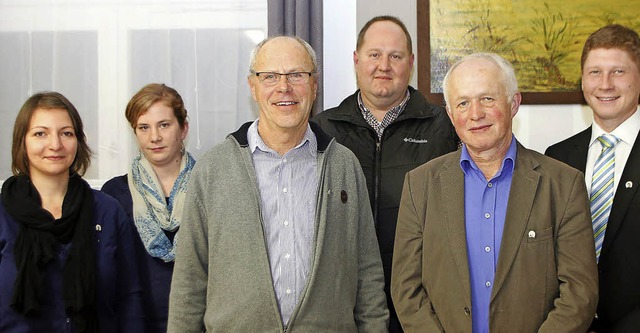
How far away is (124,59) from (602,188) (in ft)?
8.32

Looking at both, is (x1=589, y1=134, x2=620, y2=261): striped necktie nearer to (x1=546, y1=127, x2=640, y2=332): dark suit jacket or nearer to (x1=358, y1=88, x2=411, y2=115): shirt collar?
(x1=546, y1=127, x2=640, y2=332): dark suit jacket

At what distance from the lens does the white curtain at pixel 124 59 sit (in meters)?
3.59

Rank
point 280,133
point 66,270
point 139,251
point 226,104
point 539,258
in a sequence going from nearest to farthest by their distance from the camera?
point 539,258 → point 280,133 → point 66,270 → point 139,251 → point 226,104

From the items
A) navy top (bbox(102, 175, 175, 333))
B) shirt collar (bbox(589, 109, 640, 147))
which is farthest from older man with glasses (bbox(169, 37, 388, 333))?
shirt collar (bbox(589, 109, 640, 147))

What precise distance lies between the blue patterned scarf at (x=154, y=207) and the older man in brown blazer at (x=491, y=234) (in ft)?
3.15

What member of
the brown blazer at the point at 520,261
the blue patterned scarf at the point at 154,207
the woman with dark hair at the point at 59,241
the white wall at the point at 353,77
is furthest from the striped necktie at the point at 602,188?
the woman with dark hair at the point at 59,241

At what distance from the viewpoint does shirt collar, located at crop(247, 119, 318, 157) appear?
6.89 feet

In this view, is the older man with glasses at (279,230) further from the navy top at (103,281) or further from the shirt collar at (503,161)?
the navy top at (103,281)

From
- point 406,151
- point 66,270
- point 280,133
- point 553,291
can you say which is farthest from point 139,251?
point 553,291

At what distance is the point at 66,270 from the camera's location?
2229 mm

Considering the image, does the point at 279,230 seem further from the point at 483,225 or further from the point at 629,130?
the point at 629,130

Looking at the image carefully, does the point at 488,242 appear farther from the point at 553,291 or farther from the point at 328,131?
the point at 328,131

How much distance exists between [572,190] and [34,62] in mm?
2953

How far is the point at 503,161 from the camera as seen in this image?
2.02 meters
